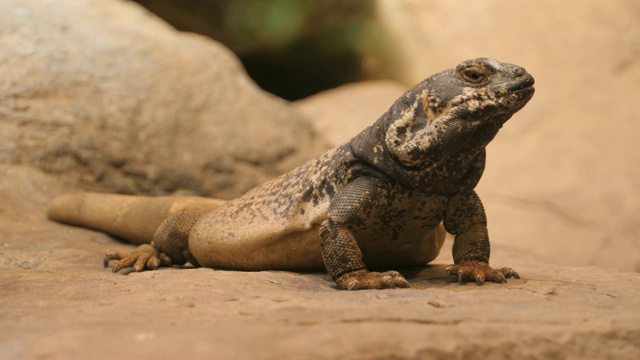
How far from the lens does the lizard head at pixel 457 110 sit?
4320mm

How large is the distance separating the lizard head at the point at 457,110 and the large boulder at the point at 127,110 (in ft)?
14.7

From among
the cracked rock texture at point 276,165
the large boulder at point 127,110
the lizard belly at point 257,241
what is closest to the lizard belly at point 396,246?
the cracked rock texture at point 276,165

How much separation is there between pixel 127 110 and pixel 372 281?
5.34 m

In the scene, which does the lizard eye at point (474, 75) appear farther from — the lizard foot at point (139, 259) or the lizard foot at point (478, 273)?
the lizard foot at point (139, 259)

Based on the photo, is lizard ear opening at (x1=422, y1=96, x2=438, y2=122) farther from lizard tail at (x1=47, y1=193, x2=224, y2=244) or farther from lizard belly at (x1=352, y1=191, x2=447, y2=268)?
lizard tail at (x1=47, y1=193, x2=224, y2=244)

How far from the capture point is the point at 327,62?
40.7 feet

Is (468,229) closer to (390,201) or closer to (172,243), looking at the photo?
(390,201)

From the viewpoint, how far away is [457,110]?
439 cm

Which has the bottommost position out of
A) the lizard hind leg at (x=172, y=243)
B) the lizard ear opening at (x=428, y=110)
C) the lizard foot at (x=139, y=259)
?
the lizard foot at (x=139, y=259)

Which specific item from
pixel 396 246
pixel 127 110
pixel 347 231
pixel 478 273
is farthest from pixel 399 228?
pixel 127 110

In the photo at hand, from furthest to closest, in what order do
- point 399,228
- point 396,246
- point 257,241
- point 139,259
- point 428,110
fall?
point 139,259 → point 257,241 → point 396,246 → point 399,228 → point 428,110

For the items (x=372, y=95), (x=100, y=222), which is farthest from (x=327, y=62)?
(x=100, y=222)

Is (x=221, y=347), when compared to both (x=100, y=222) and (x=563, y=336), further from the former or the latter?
(x=100, y=222)

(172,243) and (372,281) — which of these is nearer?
(372,281)
